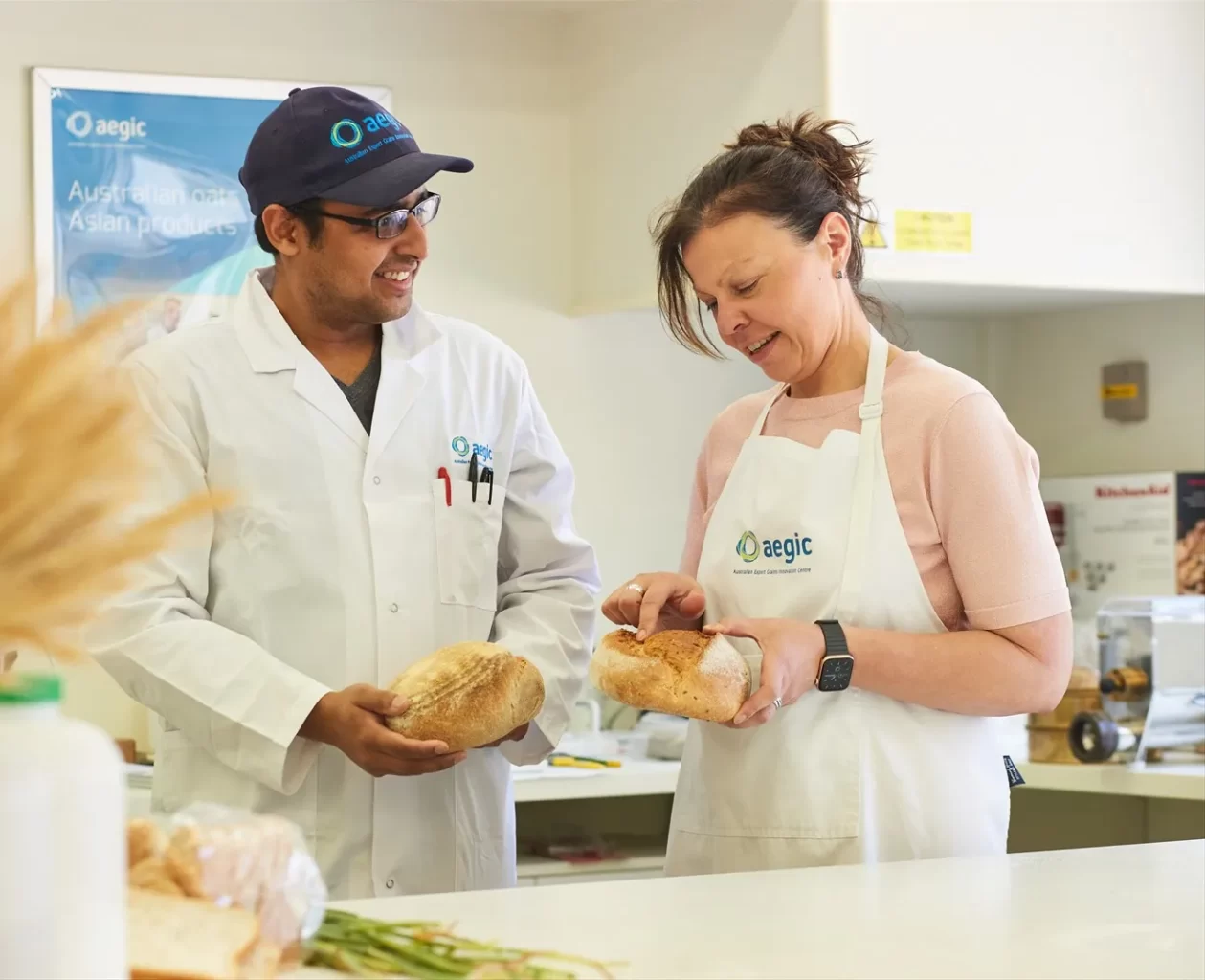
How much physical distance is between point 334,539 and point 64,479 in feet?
3.57

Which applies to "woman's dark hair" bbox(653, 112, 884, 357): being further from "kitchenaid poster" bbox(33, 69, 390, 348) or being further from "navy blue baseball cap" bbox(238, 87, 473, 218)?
"kitchenaid poster" bbox(33, 69, 390, 348)

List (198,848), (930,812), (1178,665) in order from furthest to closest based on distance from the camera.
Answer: (1178,665), (930,812), (198,848)

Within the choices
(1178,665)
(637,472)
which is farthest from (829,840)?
(637,472)

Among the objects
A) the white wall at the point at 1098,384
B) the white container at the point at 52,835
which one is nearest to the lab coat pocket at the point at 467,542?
the white container at the point at 52,835

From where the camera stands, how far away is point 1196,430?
3.08 m

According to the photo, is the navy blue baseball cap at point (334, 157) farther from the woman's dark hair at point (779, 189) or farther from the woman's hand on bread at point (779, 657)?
the woman's hand on bread at point (779, 657)

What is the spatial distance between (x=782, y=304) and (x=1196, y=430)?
72.1 inches

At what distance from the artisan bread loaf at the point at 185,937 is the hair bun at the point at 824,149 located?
3.49ft

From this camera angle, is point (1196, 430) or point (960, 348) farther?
point (960, 348)

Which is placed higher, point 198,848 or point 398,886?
point 198,848

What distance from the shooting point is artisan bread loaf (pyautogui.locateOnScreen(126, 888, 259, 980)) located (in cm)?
78

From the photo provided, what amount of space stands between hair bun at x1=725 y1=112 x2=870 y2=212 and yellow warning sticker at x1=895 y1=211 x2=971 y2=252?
1.08 meters

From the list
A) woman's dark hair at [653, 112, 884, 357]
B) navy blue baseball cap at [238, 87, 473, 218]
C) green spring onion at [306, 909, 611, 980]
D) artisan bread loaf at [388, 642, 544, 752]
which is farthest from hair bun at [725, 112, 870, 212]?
green spring onion at [306, 909, 611, 980]

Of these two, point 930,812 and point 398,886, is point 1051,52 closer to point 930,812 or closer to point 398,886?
point 930,812
